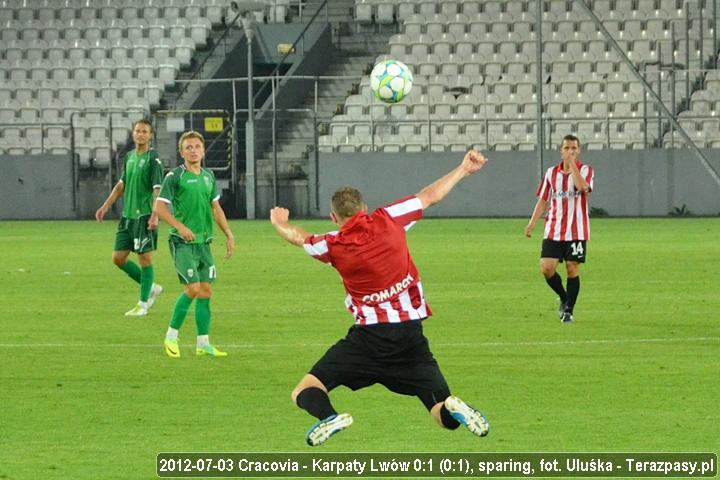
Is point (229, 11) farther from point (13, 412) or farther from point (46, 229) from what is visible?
point (13, 412)

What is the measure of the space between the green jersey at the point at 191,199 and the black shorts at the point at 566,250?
420cm

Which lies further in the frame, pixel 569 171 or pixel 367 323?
pixel 569 171

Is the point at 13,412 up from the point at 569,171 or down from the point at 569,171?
down

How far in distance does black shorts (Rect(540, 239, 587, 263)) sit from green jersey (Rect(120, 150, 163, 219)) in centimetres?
419

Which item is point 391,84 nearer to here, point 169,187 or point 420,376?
point 169,187

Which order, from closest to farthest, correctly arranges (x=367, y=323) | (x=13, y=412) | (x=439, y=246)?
1. (x=367, y=323)
2. (x=13, y=412)
3. (x=439, y=246)

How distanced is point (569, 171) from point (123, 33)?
3293 centimetres

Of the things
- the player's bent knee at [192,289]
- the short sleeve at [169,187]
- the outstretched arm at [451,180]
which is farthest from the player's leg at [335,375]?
the short sleeve at [169,187]

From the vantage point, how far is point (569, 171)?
1653 cm

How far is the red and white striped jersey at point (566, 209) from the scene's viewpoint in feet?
54.2

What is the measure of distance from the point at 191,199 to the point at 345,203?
16.9ft

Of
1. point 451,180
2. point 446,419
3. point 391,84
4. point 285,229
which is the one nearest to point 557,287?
point 451,180

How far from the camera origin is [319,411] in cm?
886

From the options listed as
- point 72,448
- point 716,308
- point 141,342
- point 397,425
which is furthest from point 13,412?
point 716,308
